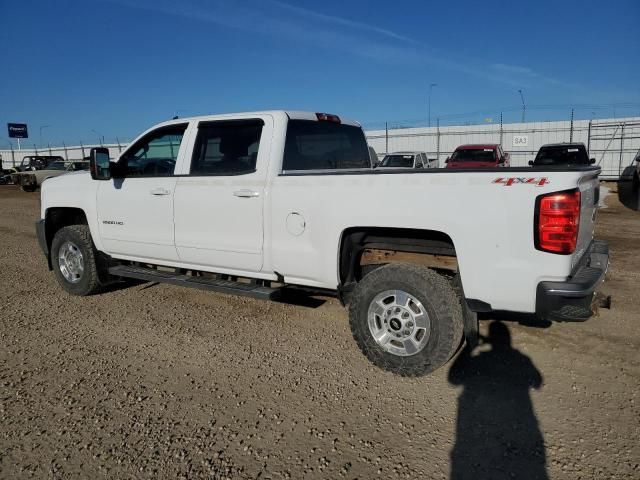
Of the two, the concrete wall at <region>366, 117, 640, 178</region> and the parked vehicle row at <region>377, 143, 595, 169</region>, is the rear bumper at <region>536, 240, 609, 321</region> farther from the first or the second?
the concrete wall at <region>366, 117, 640, 178</region>

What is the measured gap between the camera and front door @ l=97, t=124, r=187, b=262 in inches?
194

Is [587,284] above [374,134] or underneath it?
underneath

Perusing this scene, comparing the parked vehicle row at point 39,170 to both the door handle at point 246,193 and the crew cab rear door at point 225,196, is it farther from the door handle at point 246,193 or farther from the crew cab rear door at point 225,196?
→ the door handle at point 246,193

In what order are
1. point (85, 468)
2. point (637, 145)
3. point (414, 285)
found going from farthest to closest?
point (637, 145) < point (414, 285) < point (85, 468)

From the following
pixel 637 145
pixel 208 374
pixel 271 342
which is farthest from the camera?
pixel 637 145

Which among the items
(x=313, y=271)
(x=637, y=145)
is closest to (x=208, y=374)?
(x=313, y=271)

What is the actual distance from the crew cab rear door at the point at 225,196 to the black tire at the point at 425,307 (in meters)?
1.07

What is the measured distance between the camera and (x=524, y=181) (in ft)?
10.1

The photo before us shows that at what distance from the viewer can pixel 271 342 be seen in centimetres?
448

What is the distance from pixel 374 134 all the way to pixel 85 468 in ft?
94.2

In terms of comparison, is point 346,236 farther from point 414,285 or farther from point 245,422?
point 245,422

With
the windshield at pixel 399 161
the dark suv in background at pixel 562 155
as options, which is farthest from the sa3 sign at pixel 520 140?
the windshield at pixel 399 161

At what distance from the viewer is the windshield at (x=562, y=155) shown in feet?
51.7

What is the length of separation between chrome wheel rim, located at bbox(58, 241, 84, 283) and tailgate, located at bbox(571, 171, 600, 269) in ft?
17.1
